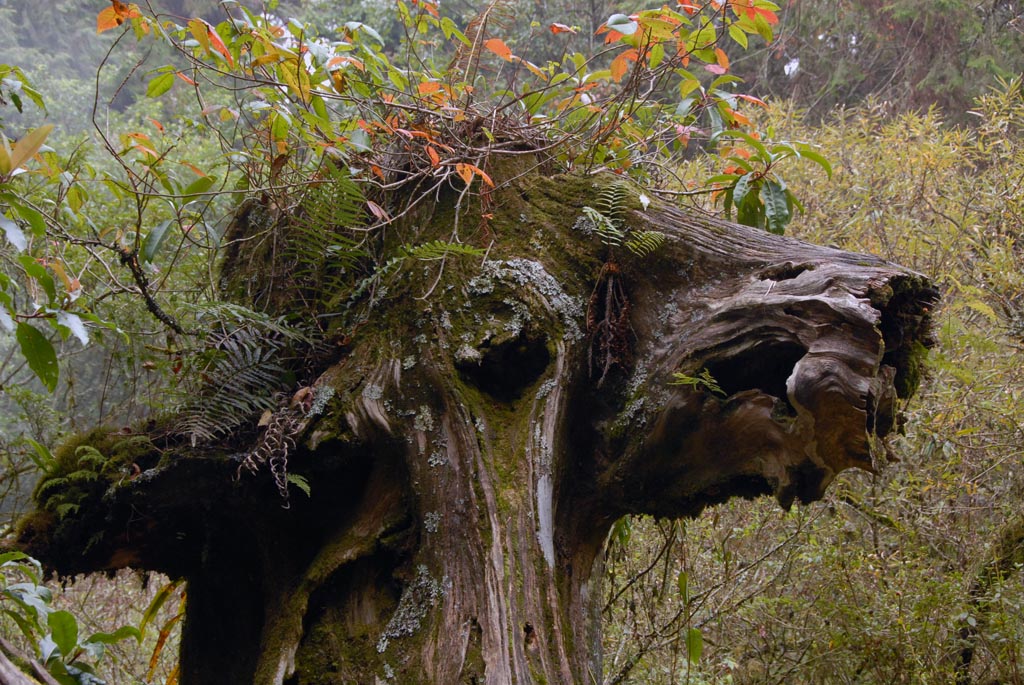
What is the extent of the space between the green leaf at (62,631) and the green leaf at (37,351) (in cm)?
66

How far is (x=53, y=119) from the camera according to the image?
14.0 metres

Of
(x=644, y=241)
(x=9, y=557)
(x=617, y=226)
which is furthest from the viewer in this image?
(x=617, y=226)

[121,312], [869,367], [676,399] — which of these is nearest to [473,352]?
[676,399]

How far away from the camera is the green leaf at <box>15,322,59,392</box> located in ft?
6.66

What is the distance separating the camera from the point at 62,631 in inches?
83.2

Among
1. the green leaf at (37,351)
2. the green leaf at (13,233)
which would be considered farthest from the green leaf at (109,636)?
the green leaf at (13,233)

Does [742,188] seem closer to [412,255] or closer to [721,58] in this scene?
[721,58]

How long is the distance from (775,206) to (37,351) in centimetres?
257

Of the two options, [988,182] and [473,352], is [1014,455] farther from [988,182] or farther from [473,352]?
[473,352]

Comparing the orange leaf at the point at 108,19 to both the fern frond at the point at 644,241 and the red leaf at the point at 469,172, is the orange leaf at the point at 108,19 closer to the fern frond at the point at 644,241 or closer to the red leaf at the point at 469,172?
the red leaf at the point at 469,172

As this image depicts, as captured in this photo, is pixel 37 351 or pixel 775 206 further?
pixel 775 206

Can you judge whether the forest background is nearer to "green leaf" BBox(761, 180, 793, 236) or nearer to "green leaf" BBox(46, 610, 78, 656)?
"green leaf" BBox(46, 610, 78, 656)

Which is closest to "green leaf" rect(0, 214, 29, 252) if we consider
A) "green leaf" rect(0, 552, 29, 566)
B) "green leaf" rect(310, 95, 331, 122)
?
"green leaf" rect(0, 552, 29, 566)

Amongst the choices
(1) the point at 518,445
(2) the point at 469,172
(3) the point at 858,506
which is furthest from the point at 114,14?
(3) the point at 858,506
